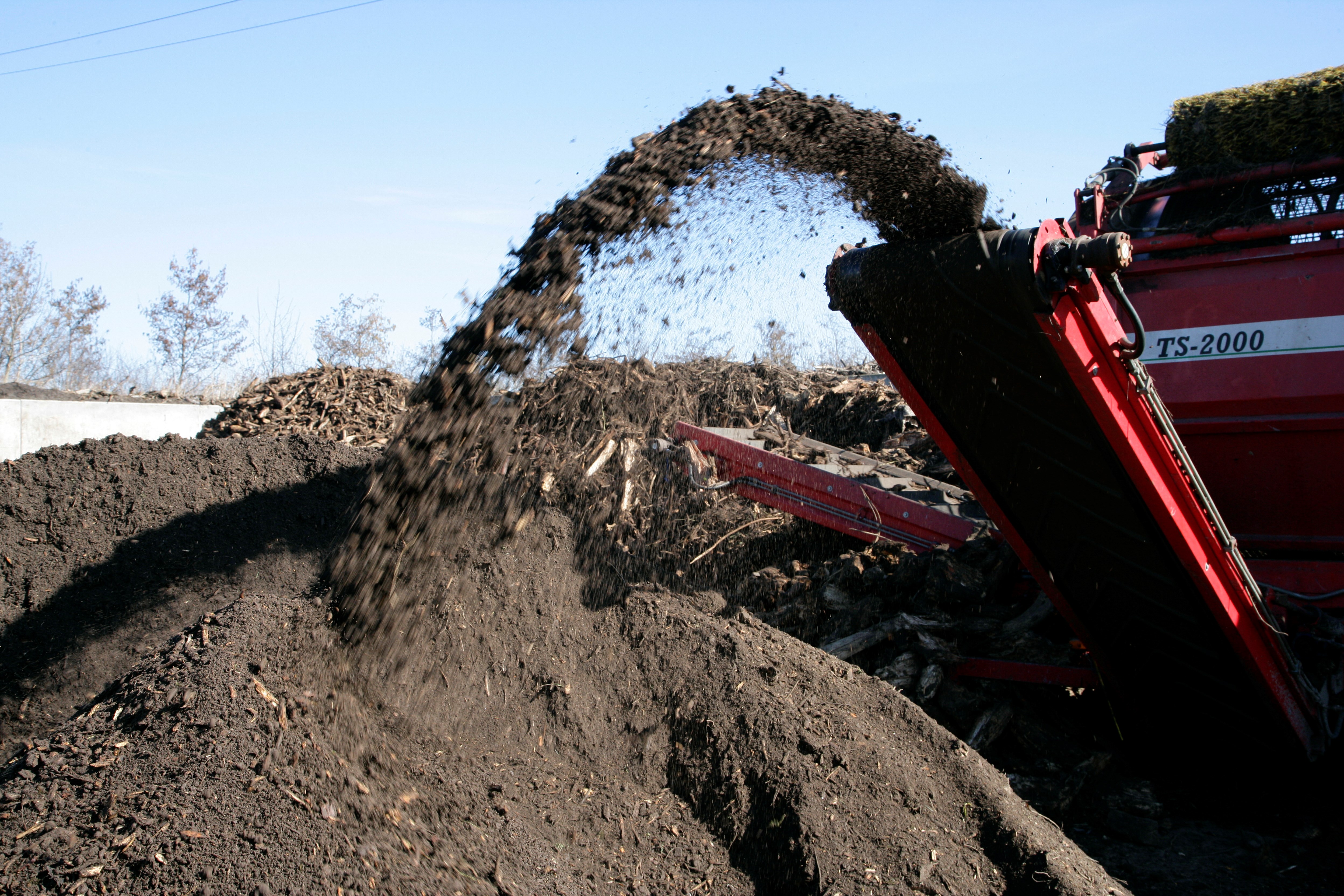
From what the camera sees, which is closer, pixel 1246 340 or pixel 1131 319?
pixel 1131 319

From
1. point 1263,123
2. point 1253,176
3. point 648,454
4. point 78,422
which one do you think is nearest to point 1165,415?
point 1253,176

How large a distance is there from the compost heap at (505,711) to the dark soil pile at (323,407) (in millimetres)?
3692

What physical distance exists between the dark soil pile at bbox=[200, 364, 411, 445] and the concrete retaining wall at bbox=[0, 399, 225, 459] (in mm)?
405

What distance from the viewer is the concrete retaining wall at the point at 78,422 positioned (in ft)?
23.1

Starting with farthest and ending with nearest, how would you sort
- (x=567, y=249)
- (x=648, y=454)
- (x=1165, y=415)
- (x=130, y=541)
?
(x=648, y=454) < (x=130, y=541) < (x=567, y=249) < (x=1165, y=415)

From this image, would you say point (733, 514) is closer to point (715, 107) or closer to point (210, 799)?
point (715, 107)

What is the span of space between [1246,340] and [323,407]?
7783 mm

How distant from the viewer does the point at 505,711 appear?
9.88 ft

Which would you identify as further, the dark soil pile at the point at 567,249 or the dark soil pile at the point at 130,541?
the dark soil pile at the point at 130,541

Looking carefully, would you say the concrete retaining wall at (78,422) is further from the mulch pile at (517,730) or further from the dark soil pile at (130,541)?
the mulch pile at (517,730)

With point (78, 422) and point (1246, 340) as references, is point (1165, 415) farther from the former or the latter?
point (78, 422)

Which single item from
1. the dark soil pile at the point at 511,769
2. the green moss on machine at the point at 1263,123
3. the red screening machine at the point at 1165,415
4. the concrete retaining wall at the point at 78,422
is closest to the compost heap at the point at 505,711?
the dark soil pile at the point at 511,769

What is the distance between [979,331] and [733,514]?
131 inches

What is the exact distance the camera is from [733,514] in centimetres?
594
